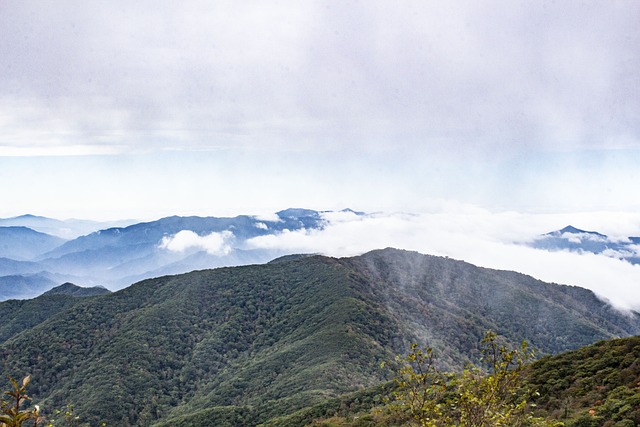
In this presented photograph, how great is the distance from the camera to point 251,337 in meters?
143

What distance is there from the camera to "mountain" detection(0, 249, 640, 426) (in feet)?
320

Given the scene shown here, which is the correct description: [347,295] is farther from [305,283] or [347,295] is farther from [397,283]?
[397,283]

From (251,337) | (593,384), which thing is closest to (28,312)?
(251,337)

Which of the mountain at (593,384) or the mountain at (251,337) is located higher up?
the mountain at (593,384)

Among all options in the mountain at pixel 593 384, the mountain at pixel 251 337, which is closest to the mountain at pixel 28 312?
the mountain at pixel 251 337

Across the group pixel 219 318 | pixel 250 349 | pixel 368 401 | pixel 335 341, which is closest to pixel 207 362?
pixel 250 349

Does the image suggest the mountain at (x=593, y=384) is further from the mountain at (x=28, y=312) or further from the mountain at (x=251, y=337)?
the mountain at (x=28, y=312)

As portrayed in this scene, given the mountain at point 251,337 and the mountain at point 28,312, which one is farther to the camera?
the mountain at point 28,312

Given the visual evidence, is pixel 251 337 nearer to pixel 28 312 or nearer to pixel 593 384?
pixel 28 312

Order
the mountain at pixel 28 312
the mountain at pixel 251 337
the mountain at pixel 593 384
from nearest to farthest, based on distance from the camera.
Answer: the mountain at pixel 593 384, the mountain at pixel 251 337, the mountain at pixel 28 312

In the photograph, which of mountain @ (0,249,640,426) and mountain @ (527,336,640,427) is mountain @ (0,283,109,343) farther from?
mountain @ (527,336,640,427)

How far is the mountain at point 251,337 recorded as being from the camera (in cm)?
9750

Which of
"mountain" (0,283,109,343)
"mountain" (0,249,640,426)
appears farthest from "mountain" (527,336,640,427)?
"mountain" (0,283,109,343)

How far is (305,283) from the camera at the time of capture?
162 m
